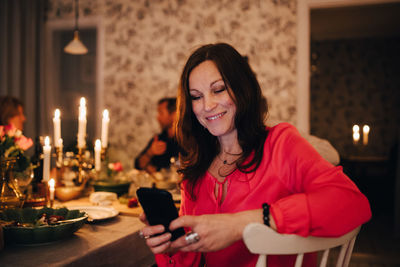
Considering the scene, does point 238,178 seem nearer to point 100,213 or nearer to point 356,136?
point 100,213

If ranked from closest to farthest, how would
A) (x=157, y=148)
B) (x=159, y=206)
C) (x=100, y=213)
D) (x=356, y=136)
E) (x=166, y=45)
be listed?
1. (x=159, y=206)
2. (x=100, y=213)
3. (x=157, y=148)
4. (x=166, y=45)
5. (x=356, y=136)

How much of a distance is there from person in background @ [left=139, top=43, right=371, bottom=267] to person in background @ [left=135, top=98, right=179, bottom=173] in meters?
1.79

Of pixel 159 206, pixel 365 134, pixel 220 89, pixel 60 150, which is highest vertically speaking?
pixel 220 89

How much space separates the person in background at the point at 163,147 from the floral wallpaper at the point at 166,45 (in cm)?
58

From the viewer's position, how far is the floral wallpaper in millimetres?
3420

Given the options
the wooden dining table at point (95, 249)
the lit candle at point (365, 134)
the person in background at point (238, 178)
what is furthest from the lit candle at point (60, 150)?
the lit candle at point (365, 134)

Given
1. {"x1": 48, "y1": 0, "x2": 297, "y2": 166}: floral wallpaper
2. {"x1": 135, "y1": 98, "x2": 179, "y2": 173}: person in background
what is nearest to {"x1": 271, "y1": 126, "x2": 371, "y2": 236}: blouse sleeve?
{"x1": 135, "y1": 98, "x2": 179, "y2": 173}: person in background

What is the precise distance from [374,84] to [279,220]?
6.43m

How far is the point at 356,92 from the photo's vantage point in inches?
250

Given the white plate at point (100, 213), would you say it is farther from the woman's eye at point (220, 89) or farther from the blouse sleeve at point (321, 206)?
the blouse sleeve at point (321, 206)

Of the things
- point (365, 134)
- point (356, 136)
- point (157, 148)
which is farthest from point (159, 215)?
point (365, 134)

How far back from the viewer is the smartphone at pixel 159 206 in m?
0.86

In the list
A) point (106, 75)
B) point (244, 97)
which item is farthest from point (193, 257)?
point (106, 75)

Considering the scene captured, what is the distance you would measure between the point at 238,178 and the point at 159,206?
350 millimetres
